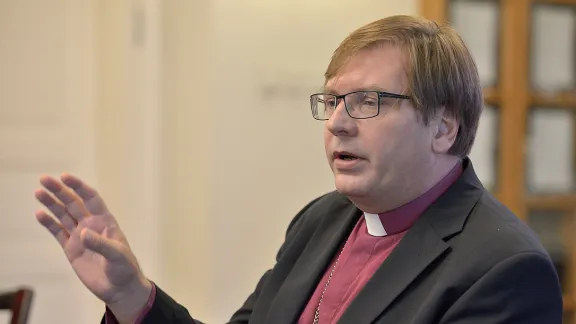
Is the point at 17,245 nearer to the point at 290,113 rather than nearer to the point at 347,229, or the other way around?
the point at 290,113

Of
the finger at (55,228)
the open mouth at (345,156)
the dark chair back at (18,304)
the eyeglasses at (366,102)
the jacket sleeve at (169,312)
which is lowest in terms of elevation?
the dark chair back at (18,304)

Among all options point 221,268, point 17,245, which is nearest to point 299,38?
point 221,268

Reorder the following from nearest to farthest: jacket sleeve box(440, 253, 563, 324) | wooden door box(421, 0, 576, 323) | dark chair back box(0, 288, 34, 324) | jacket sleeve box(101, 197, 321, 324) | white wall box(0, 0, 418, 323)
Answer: jacket sleeve box(440, 253, 563, 324) → jacket sleeve box(101, 197, 321, 324) → dark chair back box(0, 288, 34, 324) → white wall box(0, 0, 418, 323) → wooden door box(421, 0, 576, 323)

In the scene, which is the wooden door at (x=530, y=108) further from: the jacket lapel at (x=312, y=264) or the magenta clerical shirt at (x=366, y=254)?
the magenta clerical shirt at (x=366, y=254)

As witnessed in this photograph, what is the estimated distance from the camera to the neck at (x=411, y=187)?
1.46m

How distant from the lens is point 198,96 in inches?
115

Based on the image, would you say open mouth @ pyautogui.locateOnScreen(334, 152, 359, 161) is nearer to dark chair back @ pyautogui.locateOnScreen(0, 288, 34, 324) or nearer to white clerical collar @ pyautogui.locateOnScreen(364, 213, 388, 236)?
white clerical collar @ pyautogui.locateOnScreen(364, 213, 388, 236)

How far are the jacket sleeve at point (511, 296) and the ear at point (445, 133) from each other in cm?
28

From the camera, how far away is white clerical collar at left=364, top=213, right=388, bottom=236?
5.02 feet

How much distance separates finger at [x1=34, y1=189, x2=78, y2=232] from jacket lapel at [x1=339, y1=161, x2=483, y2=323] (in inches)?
22.7

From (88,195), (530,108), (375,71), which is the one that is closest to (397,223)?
(375,71)

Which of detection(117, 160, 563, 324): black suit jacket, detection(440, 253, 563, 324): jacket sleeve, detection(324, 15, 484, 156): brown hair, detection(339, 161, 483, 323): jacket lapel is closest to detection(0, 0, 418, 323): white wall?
detection(117, 160, 563, 324): black suit jacket

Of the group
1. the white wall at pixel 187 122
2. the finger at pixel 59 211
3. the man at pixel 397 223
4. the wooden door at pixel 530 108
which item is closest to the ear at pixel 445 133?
the man at pixel 397 223

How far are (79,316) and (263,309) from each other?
6.00 feet
